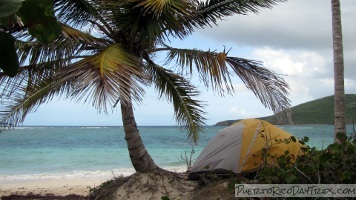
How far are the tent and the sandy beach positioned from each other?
544 cm

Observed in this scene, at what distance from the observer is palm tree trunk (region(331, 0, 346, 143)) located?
6.21 m

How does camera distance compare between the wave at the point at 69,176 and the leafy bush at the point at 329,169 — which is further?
the wave at the point at 69,176

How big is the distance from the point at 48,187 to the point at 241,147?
8736 millimetres

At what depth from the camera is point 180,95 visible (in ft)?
24.0

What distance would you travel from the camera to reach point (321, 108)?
27.8 m

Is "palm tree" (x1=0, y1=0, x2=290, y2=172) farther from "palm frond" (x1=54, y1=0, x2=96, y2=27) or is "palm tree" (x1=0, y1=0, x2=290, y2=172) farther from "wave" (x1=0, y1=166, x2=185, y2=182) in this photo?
"wave" (x1=0, y1=166, x2=185, y2=182)

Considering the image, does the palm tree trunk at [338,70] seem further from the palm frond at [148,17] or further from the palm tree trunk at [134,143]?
the palm tree trunk at [134,143]

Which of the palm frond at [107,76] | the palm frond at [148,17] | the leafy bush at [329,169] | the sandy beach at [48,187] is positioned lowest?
the sandy beach at [48,187]

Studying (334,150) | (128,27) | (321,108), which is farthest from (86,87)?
(321,108)

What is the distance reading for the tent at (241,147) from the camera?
19.6 ft

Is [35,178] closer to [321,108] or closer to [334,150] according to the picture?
[334,150]

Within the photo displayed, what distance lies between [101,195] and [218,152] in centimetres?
236

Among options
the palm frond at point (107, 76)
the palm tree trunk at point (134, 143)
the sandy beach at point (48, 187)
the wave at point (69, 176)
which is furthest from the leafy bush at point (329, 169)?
the wave at point (69, 176)

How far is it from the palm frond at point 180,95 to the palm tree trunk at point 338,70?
8.04 feet
